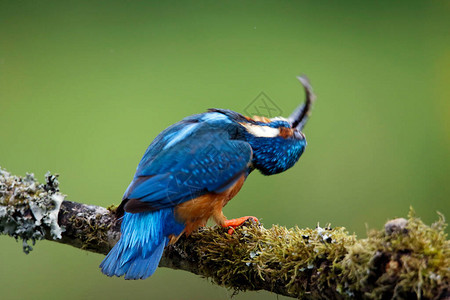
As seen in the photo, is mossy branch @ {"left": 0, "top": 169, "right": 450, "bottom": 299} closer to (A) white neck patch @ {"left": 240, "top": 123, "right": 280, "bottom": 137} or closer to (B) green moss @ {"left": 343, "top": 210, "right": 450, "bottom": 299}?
(B) green moss @ {"left": 343, "top": 210, "right": 450, "bottom": 299}

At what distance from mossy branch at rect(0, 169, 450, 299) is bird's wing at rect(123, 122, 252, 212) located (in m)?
0.16

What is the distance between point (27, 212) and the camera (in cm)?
181

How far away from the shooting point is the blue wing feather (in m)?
1.79

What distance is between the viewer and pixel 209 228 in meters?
1.89

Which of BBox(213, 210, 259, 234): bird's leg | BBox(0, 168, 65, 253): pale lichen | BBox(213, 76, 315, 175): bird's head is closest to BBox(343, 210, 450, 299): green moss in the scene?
BBox(213, 210, 259, 234): bird's leg

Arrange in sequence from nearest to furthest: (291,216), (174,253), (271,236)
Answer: (271,236)
(174,253)
(291,216)

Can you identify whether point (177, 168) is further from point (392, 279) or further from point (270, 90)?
point (270, 90)

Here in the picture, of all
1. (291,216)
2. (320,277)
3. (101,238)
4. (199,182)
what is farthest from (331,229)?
(291,216)

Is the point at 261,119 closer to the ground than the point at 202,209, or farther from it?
farther from it

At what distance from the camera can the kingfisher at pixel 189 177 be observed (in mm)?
1738

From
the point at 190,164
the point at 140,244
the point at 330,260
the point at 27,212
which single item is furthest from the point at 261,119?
the point at 27,212

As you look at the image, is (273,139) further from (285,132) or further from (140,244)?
(140,244)

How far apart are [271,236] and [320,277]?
0.30m

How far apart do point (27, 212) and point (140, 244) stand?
440mm
